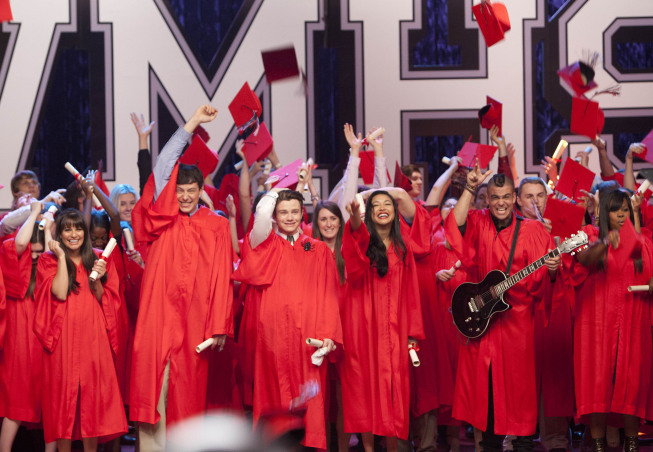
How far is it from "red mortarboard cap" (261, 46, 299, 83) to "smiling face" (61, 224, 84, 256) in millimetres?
2554

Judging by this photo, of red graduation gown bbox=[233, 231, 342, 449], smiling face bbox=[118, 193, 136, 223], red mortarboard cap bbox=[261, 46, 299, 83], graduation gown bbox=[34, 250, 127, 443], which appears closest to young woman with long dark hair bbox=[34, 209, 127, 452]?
graduation gown bbox=[34, 250, 127, 443]

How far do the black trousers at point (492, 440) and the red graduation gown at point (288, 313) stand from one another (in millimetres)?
1056

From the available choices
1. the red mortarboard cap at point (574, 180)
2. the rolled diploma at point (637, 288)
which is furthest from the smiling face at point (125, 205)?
the rolled diploma at point (637, 288)

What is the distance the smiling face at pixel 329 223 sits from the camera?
5.19 metres

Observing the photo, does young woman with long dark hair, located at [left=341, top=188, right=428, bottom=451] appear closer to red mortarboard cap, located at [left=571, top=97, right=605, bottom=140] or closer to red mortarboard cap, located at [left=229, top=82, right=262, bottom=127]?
red mortarboard cap, located at [left=229, top=82, right=262, bottom=127]

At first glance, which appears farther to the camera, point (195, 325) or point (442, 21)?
point (442, 21)

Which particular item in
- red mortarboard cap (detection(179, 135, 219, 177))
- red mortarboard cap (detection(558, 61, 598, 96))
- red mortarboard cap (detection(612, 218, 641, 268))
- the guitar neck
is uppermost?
red mortarboard cap (detection(558, 61, 598, 96))

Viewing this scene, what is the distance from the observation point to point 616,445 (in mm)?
5293

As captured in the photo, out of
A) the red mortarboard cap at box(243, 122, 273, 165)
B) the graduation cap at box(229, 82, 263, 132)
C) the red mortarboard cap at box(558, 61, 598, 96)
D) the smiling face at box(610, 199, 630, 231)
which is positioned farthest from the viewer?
the red mortarboard cap at box(558, 61, 598, 96)

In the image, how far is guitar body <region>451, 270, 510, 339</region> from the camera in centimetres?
482

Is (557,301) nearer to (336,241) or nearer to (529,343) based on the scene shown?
(529,343)

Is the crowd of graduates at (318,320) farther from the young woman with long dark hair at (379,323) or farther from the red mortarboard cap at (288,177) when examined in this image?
the red mortarboard cap at (288,177)

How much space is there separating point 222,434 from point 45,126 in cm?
682

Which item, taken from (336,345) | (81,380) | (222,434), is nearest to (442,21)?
(336,345)
